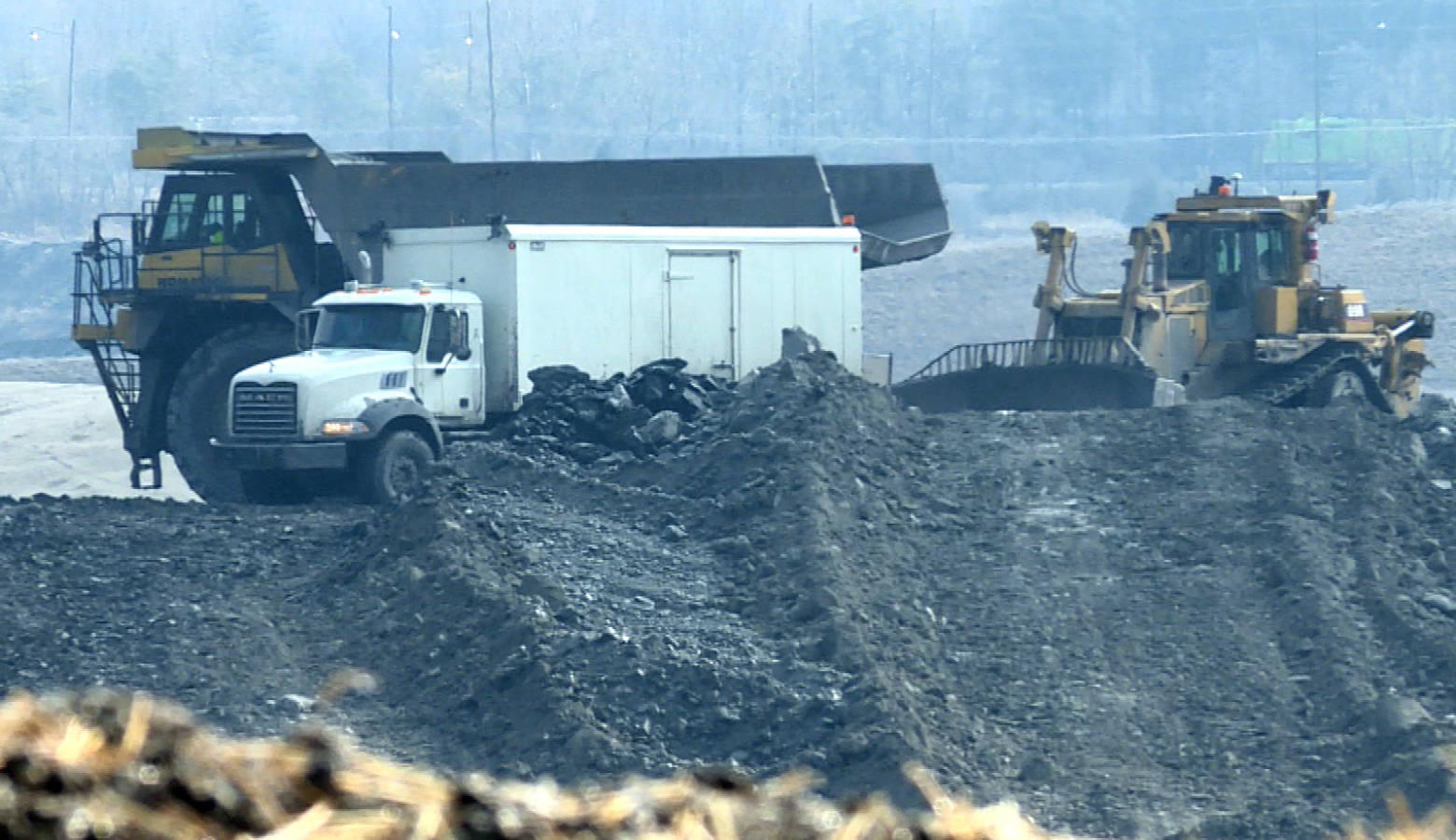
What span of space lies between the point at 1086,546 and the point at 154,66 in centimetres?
8108

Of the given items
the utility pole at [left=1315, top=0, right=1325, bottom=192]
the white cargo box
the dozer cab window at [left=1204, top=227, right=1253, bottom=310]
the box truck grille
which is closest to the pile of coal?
the white cargo box

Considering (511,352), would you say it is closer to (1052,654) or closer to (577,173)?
(577,173)

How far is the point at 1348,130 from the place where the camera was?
2795 inches

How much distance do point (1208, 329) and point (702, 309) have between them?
5419 millimetres

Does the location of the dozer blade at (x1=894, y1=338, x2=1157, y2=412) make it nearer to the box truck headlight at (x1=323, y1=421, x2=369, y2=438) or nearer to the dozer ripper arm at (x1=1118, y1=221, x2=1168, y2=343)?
the dozer ripper arm at (x1=1118, y1=221, x2=1168, y2=343)

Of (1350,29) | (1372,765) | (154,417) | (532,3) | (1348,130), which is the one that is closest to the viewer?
(1372,765)

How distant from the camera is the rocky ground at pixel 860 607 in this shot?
10367mm

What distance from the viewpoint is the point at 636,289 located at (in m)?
18.6

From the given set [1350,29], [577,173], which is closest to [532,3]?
[1350,29]

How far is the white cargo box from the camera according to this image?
18.1 meters

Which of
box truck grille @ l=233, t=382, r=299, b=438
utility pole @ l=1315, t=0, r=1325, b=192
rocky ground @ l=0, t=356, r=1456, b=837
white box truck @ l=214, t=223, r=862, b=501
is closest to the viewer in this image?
rocky ground @ l=0, t=356, r=1456, b=837

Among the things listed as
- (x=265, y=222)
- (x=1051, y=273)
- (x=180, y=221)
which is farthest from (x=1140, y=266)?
(x=180, y=221)

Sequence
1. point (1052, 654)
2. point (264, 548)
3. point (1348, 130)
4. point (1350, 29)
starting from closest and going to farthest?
1. point (1052, 654)
2. point (264, 548)
3. point (1348, 130)
4. point (1350, 29)

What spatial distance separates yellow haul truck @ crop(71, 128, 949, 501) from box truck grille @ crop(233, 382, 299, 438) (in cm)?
276
